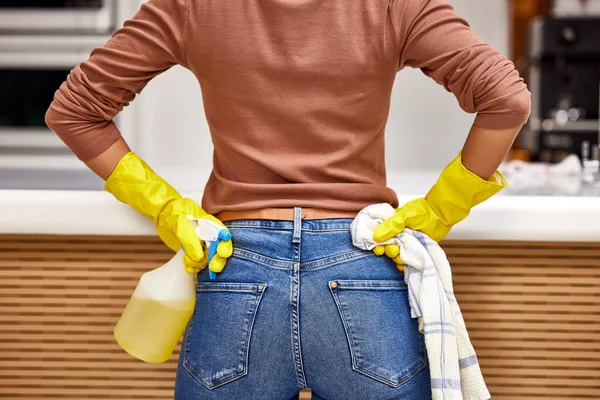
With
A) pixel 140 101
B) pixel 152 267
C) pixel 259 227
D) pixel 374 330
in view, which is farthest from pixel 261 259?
pixel 140 101

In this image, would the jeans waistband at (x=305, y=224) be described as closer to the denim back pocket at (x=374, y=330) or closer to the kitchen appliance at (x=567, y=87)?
the denim back pocket at (x=374, y=330)

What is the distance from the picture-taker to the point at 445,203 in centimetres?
110

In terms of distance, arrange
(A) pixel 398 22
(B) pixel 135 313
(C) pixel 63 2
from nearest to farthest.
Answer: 1. (A) pixel 398 22
2. (B) pixel 135 313
3. (C) pixel 63 2

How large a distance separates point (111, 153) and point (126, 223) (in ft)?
0.56

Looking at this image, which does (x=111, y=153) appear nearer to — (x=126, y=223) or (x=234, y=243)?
(x=126, y=223)

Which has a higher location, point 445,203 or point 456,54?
point 456,54

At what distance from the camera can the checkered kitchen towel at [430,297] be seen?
3.28 feet

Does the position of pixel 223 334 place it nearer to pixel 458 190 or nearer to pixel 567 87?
pixel 458 190

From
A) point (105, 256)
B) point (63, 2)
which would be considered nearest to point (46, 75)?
point (63, 2)

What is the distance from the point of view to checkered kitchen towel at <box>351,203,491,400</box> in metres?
1.00

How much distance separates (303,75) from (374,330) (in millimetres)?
349

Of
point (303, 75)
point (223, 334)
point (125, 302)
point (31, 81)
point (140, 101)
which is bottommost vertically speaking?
point (125, 302)

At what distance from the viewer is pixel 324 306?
96 cm

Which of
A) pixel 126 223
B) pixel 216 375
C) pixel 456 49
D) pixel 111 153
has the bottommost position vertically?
pixel 216 375
